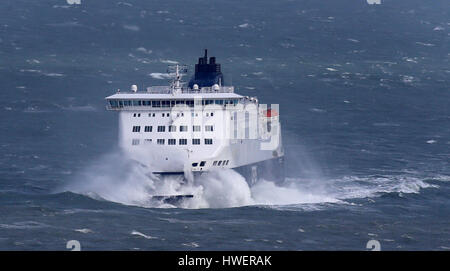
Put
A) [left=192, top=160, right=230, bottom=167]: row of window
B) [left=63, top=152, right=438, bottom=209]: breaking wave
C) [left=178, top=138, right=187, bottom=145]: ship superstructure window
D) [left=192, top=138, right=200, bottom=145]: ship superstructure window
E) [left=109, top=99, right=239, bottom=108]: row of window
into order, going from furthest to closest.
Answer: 1. [left=109, top=99, right=239, bottom=108]: row of window
2. [left=192, top=138, right=200, bottom=145]: ship superstructure window
3. [left=178, top=138, right=187, bottom=145]: ship superstructure window
4. [left=192, top=160, right=230, bottom=167]: row of window
5. [left=63, top=152, right=438, bottom=209]: breaking wave

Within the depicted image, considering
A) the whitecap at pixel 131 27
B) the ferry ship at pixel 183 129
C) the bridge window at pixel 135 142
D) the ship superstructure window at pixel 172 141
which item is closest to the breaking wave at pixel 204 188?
the ferry ship at pixel 183 129

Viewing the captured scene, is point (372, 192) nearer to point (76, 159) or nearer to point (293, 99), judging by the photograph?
point (76, 159)

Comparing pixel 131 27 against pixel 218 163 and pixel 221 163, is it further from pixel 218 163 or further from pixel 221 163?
pixel 218 163

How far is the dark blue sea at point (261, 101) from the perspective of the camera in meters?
88.9

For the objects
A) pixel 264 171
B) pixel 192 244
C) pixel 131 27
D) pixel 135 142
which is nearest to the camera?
pixel 192 244

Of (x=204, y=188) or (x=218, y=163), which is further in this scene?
(x=218, y=163)

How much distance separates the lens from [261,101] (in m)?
140

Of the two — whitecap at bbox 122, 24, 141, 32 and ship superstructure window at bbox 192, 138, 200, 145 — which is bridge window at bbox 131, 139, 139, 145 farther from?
whitecap at bbox 122, 24, 141, 32

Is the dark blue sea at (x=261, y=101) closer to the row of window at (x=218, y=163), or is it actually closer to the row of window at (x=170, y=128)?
the row of window at (x=218, y=163)

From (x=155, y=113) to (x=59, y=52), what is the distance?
67.9 meters

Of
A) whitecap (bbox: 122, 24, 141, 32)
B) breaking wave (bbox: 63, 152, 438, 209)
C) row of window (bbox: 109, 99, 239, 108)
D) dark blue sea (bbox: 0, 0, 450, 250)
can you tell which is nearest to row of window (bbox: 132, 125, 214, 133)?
row of window (bbox: 109, 99, 239, 108)

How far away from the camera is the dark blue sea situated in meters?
88.9

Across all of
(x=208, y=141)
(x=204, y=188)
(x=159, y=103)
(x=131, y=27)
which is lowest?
(x=204, y=188)

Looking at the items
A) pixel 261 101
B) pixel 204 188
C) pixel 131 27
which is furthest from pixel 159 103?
pixel 131 27
